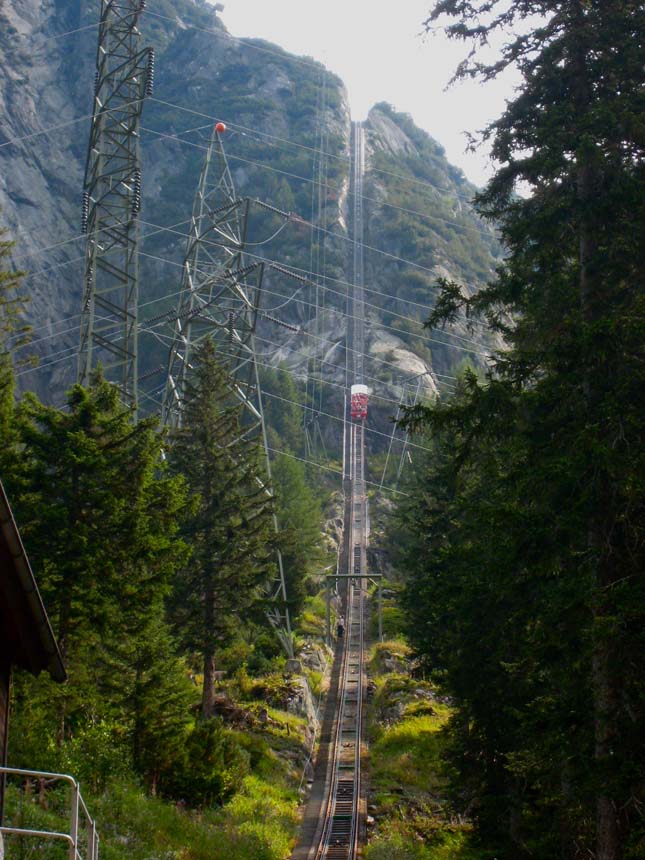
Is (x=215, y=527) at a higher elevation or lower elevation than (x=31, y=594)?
higher

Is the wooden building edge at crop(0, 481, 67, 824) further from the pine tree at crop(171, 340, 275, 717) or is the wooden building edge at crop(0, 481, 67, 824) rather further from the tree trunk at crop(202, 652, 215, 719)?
the tree trunk at crop(202, 652, 215, 719)

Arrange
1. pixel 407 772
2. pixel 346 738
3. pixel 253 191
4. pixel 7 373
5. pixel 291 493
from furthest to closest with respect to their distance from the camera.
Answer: pixel 253 191 < pixel 291 493 < pixel 346 738 < pixel 407 772 < pixel 7 373

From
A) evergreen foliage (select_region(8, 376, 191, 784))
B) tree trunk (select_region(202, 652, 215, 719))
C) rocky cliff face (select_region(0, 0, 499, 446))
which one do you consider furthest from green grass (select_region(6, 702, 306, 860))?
rocky cliff face (select_region(0, 0, 499, 446))

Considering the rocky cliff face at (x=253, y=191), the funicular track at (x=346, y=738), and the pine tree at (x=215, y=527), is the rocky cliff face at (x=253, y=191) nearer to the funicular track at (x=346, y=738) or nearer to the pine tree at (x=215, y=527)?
the funicular track at (x=346, y=738)

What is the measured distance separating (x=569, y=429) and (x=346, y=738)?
76.0 ft

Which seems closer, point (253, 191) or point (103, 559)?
point (103, 559)

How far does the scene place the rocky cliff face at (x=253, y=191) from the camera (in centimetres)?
11950

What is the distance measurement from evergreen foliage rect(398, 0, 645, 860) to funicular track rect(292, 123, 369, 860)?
17.9 ft

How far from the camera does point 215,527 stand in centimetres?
2964

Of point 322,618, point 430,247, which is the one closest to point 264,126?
point 430,247

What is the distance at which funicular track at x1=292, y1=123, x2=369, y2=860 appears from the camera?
22.7 meters

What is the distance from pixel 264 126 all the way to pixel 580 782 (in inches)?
6471

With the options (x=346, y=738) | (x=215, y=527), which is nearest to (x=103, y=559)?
(x=215, y=527)

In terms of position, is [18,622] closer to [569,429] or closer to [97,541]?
[569,429]
